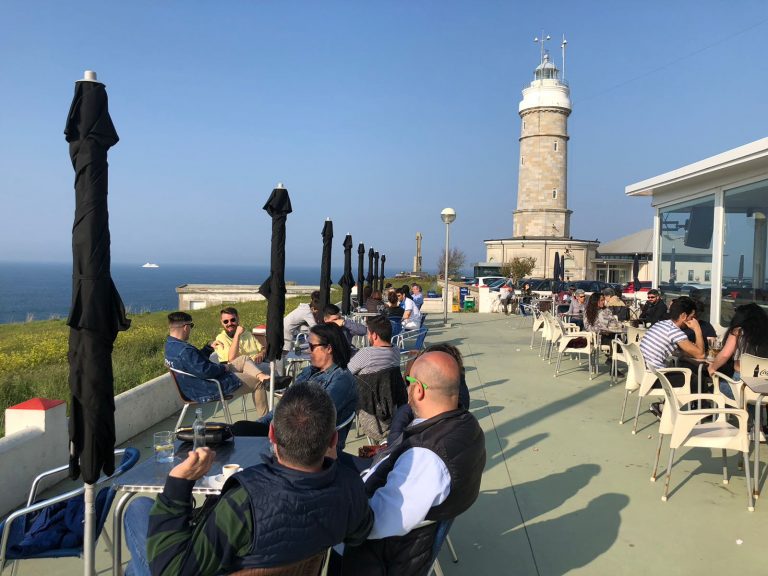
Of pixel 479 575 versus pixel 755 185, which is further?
pixel 755 185

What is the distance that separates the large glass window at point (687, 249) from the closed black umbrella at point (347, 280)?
5.76 m

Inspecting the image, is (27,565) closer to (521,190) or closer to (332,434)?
(332,434)

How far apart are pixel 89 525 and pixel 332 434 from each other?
1236mm

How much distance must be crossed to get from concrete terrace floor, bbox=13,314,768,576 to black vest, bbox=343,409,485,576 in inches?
44.1

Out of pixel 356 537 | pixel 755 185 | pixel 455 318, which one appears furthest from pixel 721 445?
pixel 455 318

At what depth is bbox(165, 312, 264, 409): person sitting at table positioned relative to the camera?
5.17 m

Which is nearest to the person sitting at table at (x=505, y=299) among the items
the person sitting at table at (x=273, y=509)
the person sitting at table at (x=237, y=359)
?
the person sitting at table at (x=237, y=359)

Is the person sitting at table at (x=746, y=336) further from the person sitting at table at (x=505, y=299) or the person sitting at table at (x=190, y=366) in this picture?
the person sitting at table at (x=505, y=299)

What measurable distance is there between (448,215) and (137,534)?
1539 cm

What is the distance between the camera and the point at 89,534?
2562mm

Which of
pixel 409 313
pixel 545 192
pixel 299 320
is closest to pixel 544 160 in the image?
pixel 545 192

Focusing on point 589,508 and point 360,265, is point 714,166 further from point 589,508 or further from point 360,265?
point 360,265

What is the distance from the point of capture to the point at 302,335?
27.8 ft

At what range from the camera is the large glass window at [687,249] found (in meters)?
9.08
